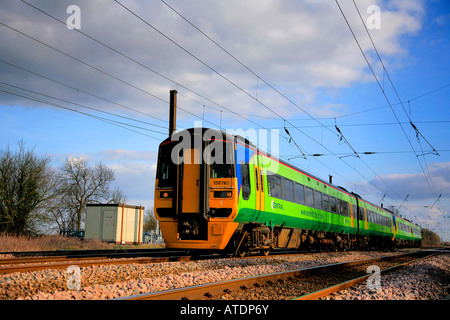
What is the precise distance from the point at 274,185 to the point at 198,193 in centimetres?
321

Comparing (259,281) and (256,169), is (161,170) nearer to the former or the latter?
(256,169)

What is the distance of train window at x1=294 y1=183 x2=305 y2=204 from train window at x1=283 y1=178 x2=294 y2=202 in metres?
0.48

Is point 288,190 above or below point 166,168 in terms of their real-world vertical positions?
below

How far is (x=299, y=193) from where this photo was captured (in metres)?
15.8

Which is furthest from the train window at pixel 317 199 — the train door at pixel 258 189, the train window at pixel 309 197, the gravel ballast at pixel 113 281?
the gravel ballast at pixel 113 281

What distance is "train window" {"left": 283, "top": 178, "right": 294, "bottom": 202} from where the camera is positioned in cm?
1425

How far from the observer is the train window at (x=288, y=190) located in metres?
14.3

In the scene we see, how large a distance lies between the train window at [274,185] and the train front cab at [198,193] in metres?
2.29

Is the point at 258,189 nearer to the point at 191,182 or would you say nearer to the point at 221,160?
the point at 221,160

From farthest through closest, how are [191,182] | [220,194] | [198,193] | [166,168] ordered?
[166,168] < [191,182] < [198,193] < [220,194]

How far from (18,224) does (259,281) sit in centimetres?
2408

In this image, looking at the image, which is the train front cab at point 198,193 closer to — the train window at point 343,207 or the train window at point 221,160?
the train window at point 221,160

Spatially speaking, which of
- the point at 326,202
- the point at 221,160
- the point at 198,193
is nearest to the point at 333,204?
the point at 326,202
